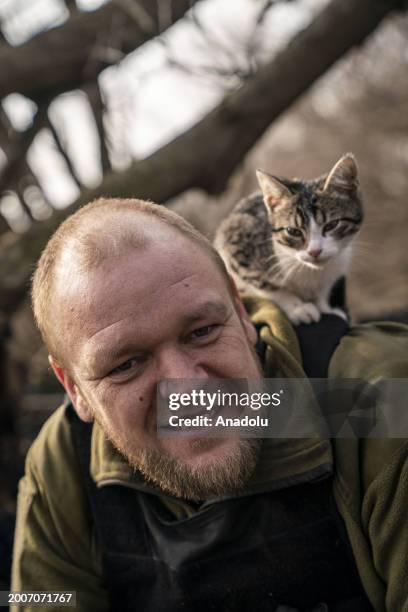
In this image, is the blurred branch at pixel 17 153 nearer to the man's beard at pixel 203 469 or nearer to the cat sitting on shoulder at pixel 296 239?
the cat sitting on shoulder at pixel 296 239

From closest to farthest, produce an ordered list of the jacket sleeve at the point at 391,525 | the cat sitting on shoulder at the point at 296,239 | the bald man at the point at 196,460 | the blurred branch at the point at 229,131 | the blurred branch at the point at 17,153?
the jacket sleeve at the point at 391,525, the bald man at the point at 196,460, the cat sitting on shoulder at the point at 296,239, the blurred branch at the point at 229,131, the blurred branch at the point at 17,153

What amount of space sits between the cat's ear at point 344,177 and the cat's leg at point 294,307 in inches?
17.7

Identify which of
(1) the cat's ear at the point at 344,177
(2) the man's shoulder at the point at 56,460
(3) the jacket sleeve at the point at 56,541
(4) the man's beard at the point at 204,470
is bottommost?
(3) the jacket sleeve at the point at 56,541

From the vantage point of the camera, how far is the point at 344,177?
2170 mm

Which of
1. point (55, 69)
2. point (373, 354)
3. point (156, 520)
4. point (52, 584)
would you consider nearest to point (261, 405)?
point (373, 354)

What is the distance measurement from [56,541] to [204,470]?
0.63 metres

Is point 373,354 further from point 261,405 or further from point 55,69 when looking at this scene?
point 55,69

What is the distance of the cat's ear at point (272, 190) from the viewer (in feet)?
7.34

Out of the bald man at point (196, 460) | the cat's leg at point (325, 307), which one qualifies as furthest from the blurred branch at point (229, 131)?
the bald man at point (196, 460)

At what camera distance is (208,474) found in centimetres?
144

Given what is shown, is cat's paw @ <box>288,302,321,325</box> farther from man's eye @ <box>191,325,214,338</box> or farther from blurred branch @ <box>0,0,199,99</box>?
blurred branch @ <box>0,0,199,99</box>

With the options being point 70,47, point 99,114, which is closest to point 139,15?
point 70,47

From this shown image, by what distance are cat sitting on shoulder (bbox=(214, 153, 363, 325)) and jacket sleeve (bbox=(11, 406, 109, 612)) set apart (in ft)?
3.35

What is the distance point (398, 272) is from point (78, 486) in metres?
8.09
